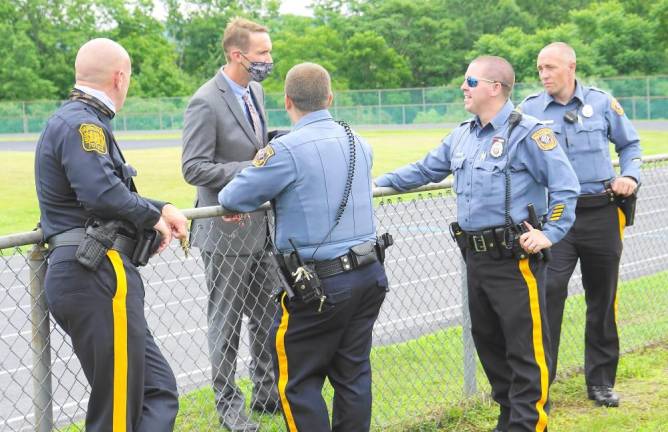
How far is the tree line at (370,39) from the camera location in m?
55.4

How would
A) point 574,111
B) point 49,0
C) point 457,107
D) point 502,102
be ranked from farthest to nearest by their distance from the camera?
point 49,0 → point 457,107 → point 574,111 → point 502,102

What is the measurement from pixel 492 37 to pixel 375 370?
179 ft

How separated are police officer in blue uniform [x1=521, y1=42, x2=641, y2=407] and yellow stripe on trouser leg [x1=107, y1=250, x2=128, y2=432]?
2783mm

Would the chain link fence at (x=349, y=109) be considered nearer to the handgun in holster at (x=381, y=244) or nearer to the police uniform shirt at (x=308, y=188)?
the handgun in holster at (x=381, y=244)

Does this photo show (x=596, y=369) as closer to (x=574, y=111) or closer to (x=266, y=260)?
(x=574, y=111)

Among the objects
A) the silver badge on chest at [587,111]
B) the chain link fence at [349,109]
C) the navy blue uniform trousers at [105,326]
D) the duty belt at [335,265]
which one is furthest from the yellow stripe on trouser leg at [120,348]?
the chain link fence at [349,109]

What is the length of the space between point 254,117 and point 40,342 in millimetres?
2047

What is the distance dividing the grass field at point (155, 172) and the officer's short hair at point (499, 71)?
40.8ft

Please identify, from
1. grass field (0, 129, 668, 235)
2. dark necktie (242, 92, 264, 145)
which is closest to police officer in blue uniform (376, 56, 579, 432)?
dark necktie (242, 92, 264, 145)

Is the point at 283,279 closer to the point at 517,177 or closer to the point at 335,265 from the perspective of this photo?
the point at 335,265

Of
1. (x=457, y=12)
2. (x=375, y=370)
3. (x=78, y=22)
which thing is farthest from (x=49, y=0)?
(x=375, y=370)

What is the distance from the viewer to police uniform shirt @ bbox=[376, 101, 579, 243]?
471 centimetres

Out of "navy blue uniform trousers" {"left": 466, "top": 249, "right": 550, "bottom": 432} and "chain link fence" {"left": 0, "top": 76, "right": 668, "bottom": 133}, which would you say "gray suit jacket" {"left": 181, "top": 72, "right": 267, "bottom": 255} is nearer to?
"navy blue uniform trousers" {"left": 466, "top": 249, "right": 550, "bottom": 432}

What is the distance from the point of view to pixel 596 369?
588 cm
